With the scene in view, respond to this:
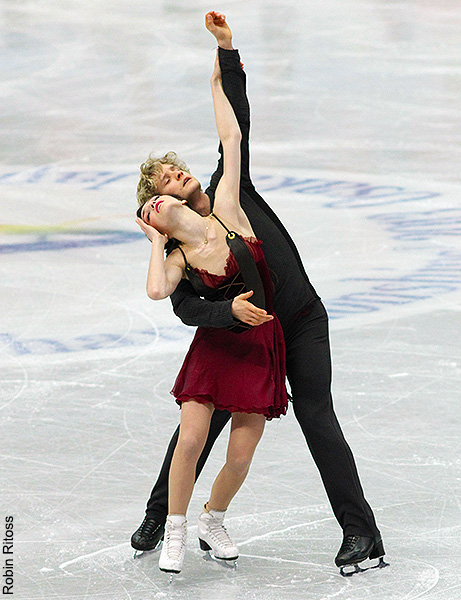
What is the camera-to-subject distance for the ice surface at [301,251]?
3.27 meters

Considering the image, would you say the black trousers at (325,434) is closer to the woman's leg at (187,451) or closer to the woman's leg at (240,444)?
the woman's leg at (240,444)

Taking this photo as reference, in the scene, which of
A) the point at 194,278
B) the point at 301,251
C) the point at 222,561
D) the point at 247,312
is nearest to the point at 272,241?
the point at 194,278

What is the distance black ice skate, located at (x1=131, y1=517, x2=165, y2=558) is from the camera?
317 cm

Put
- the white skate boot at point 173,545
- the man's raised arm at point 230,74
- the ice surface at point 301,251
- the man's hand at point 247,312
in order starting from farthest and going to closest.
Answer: the ice surface at point 301,251 < the man's raised arm at point 230,74 < the white skate boot at point 173,545 < the man's hand at point 247,312

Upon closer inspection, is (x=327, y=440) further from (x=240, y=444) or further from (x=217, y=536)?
(x=217, y=536)

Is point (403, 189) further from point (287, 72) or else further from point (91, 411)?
point (91, 411)

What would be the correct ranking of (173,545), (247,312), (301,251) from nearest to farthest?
(247,312) < (173,545) < (301,251)

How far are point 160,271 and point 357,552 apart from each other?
1.06m

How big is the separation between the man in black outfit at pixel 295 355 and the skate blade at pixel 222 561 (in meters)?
0.17

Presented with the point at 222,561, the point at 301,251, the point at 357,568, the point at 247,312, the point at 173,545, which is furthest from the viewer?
the point at 301,251

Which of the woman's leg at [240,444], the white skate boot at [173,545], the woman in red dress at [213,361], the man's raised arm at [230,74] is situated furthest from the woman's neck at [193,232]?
the white skate boot at [173,545]

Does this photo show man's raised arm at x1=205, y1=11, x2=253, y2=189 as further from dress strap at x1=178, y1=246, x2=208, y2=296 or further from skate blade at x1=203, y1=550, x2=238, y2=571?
skate blade at x1=203, y1=550, x2=238, y2=571

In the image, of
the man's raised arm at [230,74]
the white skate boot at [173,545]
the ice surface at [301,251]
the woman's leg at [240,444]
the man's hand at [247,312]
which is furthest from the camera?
the ice surface at [301,251]

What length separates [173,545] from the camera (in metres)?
2.95
